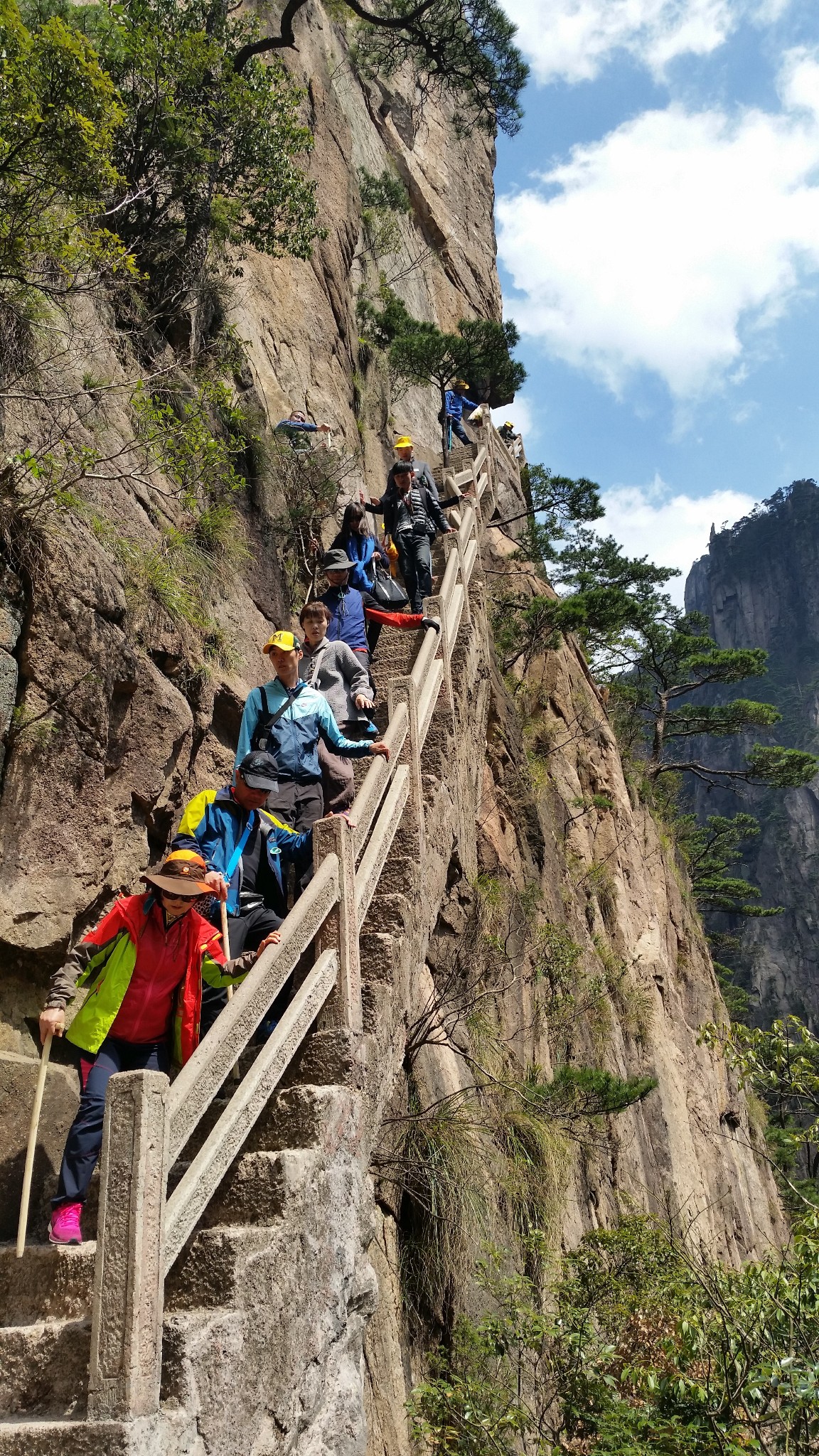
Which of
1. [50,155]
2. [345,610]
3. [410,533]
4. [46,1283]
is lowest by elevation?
[46,1283]

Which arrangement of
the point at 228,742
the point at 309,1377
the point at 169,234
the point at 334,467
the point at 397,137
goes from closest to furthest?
1. the point at 309,1377
2. the point at 228,742
3. the point at 169,234
4. the point at 334,467
5. the point at 397,137

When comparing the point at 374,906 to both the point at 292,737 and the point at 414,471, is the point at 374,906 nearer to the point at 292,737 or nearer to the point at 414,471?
the point at 292,737

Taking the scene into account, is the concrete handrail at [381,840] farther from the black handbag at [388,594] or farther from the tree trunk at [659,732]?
the tree trunk at [659,732]

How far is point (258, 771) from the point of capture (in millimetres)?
5309

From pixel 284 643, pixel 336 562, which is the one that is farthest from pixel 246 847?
pixel 336 562

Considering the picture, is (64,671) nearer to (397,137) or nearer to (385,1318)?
(385,1318)

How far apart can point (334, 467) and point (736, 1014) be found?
92.6 ft

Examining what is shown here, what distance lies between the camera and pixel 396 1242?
269 inches

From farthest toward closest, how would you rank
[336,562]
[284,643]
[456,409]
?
1. [456,409]
2. [336,562]
3. [284,643]

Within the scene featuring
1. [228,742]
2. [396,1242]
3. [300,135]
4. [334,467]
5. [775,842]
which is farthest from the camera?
[775,842]

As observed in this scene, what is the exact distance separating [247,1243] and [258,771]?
2344 millimetres

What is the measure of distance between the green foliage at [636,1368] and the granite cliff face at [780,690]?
47.8m

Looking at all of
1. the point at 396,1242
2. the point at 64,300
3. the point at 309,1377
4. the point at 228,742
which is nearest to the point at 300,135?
the point at 64,300

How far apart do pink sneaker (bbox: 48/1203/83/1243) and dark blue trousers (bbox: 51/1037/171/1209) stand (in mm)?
24
